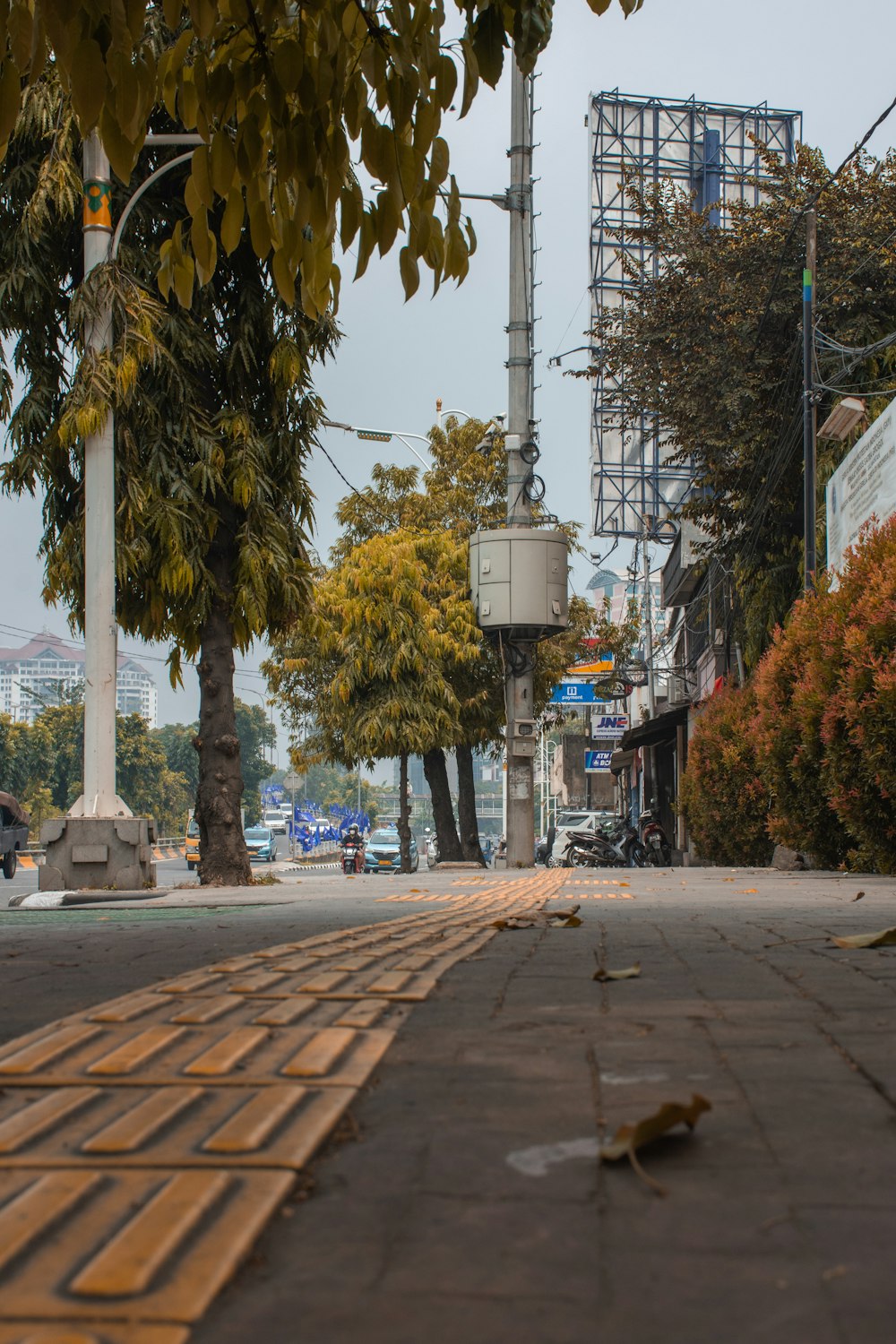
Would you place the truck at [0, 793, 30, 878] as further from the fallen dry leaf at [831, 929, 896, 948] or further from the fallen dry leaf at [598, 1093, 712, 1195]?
the fallen dry leaf at [598, 1093, 712, 1195]

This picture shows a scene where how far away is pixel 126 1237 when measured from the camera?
1814 mm

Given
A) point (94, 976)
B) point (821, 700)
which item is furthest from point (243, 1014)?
point (821, 700)

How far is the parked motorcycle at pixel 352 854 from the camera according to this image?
129 feet

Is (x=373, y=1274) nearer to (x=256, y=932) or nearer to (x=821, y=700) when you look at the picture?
(x=256, y=932)

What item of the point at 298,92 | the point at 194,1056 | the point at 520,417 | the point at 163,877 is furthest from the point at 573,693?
the point at 194,1056

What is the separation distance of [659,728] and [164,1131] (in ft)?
105

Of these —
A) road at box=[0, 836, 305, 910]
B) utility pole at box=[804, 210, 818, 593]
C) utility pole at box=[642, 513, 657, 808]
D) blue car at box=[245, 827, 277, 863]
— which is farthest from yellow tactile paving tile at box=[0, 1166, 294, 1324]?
blue car at box=[245, 827, 277, 863]

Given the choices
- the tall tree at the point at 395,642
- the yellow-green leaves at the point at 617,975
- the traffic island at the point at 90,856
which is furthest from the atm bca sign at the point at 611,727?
the yellow-green leaves at the point at 617,975

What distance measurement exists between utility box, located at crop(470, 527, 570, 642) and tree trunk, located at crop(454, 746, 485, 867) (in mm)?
11815

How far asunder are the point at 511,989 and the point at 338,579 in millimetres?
24930

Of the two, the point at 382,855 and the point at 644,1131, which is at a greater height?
the point at 644,1131

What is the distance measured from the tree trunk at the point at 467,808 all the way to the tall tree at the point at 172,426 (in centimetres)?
1687

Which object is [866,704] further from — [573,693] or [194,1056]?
[573,693]

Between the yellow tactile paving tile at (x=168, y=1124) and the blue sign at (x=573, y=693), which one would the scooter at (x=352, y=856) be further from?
the yellow tactile paving tile at (x=168, y=1124)
